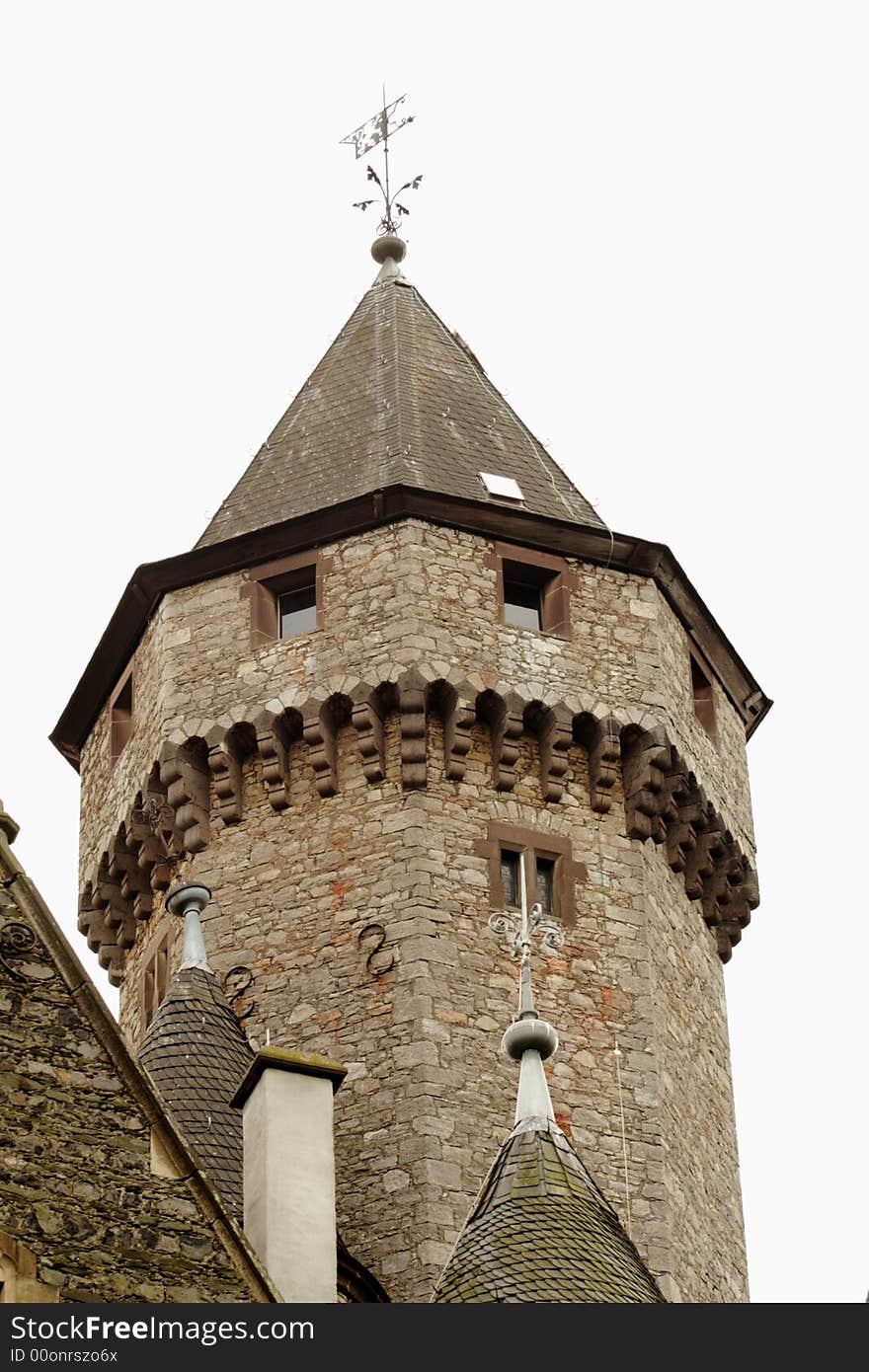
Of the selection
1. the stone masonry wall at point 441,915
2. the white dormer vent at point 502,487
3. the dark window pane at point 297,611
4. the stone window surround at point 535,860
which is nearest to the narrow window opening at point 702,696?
the stone masonry wall at point 441,915

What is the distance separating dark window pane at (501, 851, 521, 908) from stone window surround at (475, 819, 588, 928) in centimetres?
7

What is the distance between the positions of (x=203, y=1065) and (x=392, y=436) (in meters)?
8.20

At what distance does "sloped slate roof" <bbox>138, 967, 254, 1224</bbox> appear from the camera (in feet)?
78.8

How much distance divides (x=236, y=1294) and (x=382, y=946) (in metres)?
11.0

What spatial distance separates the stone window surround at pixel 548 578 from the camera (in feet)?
99.8

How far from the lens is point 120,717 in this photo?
3197 cm

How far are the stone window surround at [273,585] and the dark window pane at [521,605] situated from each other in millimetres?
1569

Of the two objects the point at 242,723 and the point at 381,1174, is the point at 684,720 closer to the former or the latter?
the point at 242,723

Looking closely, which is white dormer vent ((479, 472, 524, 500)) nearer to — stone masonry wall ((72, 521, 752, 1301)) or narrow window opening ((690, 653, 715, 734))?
stone masonry wall ((72, 521, 752, 1301))

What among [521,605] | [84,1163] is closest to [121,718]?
[521,605]

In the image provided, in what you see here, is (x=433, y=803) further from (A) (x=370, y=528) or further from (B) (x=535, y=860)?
(A) (x=370, y=528)

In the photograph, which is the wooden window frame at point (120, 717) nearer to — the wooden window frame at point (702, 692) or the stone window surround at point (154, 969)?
the stone window surround at point (154, 969)

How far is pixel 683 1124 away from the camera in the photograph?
94.2 feet

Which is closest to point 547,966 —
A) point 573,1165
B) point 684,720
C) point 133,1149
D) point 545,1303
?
point 684,720
